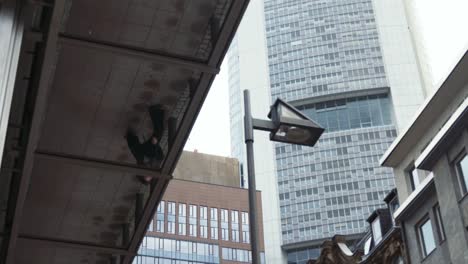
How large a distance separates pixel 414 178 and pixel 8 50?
2888 cm

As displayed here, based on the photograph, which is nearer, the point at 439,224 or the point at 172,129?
the point at 172,129

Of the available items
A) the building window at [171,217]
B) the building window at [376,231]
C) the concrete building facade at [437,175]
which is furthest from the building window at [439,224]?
the building window at [171,217]

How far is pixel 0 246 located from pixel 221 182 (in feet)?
454

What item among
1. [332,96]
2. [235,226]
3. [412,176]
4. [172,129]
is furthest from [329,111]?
[172,129]

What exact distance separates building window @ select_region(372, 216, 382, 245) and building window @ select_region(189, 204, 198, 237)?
96950 millimetres

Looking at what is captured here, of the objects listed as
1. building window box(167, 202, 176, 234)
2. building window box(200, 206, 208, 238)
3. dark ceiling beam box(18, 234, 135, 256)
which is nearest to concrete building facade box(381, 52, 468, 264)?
dark ceiling beam box(18, 234, 135, 256)

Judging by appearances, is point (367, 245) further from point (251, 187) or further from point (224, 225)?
point (224, 225)

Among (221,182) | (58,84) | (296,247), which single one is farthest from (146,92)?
(296,247)

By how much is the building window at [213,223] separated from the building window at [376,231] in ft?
322

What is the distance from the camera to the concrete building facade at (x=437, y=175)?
31469 millimetres

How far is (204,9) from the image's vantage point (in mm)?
16250

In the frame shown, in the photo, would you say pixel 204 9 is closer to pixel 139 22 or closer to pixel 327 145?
pixel 139 22

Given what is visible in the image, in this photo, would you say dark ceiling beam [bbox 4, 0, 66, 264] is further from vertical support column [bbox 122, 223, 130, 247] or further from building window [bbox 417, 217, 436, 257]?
building window [bbox 417, 217, 436, 257]

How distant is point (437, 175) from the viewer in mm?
33281
